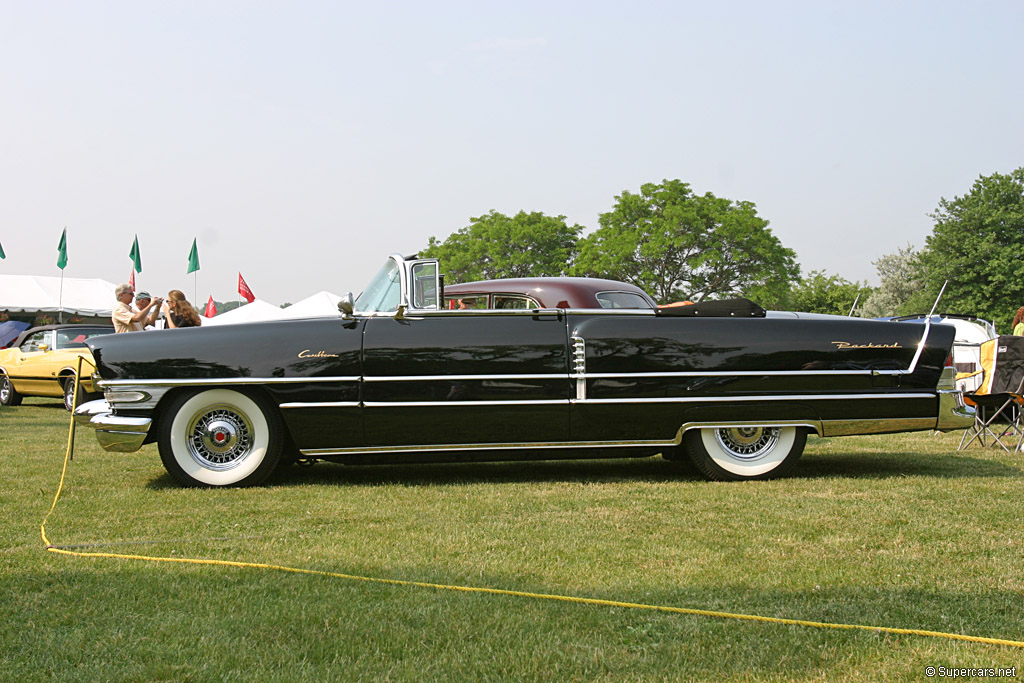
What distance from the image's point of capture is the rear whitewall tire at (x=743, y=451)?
6.38 meters

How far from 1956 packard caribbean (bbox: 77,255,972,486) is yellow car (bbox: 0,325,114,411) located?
9149 mm

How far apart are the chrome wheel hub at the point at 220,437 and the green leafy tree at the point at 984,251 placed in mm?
47839

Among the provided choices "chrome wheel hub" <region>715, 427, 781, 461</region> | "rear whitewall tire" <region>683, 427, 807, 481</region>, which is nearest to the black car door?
"rear whitewall tire" <region>683, 427, 807, 481</region>

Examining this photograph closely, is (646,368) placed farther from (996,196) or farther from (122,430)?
(996,196)

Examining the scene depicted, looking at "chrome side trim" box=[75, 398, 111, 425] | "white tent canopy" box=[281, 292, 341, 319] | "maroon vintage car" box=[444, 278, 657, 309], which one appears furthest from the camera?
"white tent canopy" box=[281, 292, 341, 319]

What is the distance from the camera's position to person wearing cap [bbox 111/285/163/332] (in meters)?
9.28

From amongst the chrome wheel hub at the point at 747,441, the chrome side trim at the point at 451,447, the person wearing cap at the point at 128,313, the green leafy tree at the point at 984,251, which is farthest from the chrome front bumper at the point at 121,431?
the green leafy tree at the point at 984,251

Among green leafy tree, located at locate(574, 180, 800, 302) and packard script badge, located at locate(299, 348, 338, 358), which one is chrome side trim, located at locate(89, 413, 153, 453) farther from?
green leafy tree, located at locate(574, 180, 800, 302)

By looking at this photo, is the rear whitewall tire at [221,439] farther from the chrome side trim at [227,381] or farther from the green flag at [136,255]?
the green flag at [136,255]

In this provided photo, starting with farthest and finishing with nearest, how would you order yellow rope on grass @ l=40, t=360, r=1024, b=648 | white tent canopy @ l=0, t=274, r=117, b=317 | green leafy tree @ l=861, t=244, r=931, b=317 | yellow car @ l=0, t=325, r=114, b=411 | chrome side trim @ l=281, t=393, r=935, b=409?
green leafy tree @ l=861, t=244, r=931, b=317 → white tent canopy @ l=0, t=274, r=117, b=317 → yellow car @ l=0, t=325, r=114, b=411 → chrome side trim @ l=281, t=393, r=935, b=409 → yellow rope on grass @ l=40, t=360, r=1024, b=648

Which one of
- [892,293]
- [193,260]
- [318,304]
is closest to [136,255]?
[193,260]

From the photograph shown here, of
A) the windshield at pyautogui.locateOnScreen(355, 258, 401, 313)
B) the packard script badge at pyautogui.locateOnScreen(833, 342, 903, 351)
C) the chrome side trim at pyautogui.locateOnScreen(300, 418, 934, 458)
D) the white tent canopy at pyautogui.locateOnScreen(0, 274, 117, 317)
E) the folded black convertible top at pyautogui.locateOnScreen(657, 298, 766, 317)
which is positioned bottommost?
the chrome side trim at pyautogui.locateOnScreen(300, 418, 934, 458)

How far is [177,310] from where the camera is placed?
333 inches

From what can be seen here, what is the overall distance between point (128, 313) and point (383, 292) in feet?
15.4
